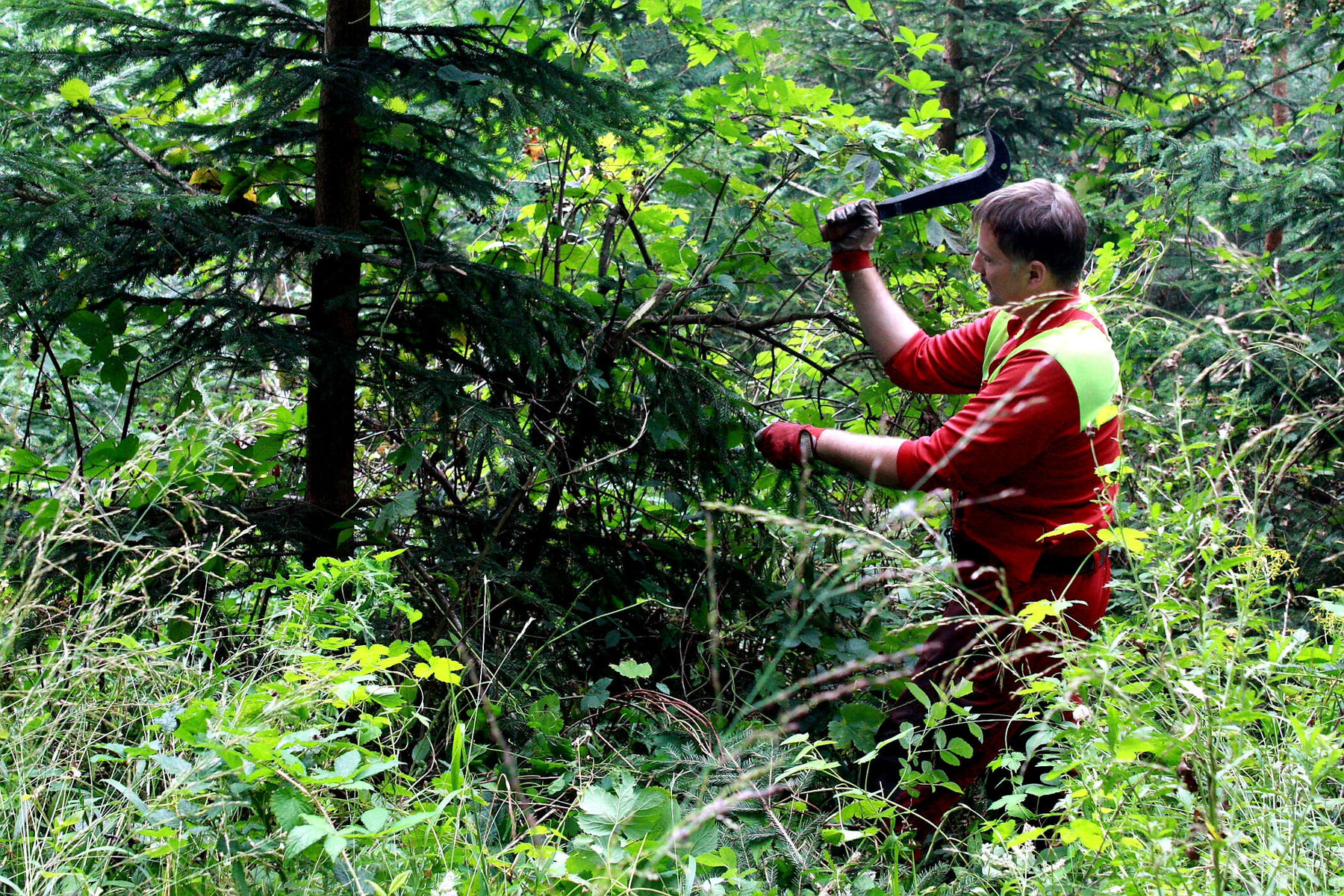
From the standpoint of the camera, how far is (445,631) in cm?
275

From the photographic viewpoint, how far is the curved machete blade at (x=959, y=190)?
9.55ft

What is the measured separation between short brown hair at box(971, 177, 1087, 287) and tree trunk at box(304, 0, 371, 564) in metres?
1.85

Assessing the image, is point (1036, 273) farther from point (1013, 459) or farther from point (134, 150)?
point (134, 150)

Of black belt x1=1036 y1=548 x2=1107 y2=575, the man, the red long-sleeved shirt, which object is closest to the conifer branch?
the man

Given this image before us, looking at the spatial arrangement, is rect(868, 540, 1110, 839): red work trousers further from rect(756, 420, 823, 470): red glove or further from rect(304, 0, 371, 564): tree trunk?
rect(304, 0, 371, 564): tree trunk

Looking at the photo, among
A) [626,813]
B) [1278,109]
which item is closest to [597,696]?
[626,813]

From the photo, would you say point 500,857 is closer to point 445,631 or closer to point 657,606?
point 445,631

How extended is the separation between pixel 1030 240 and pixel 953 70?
6.22 metres

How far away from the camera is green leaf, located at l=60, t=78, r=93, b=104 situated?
250cm

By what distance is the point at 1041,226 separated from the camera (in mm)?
2529

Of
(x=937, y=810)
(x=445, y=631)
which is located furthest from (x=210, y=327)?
(x=937, y=810)

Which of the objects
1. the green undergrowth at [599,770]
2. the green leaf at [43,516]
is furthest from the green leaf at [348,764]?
the green leaf at [43,516]

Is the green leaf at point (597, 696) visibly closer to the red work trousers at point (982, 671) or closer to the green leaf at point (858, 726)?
the green leaf at point (858, 726)

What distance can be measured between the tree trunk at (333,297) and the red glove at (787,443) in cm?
124
